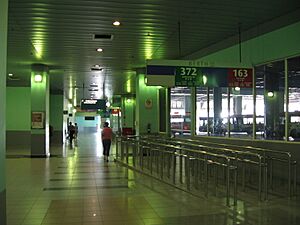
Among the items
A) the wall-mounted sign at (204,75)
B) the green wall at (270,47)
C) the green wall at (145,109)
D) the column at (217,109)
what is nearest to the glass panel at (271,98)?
the green wall at (270,47)

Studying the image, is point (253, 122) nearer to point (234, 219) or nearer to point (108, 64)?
point (234, 219)

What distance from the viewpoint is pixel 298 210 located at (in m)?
5.97

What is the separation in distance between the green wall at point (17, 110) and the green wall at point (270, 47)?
49.7 ft

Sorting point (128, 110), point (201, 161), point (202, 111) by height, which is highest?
point (128, 110)

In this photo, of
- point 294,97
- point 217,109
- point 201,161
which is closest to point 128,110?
point 217,109

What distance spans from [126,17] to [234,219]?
4.82 meters

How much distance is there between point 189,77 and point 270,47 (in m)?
2.31

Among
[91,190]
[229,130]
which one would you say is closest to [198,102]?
[229,130]

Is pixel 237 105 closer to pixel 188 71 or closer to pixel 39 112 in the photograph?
pixel 188 71

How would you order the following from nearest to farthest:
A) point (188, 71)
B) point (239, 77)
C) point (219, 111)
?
point (188, 71), point (239, 77), point (219, 111)

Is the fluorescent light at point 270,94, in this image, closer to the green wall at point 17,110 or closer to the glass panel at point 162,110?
the glass panel at point 162,110

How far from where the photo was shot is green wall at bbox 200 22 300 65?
325 inches

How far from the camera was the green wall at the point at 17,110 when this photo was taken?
882 inches

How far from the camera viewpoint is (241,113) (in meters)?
10.6
